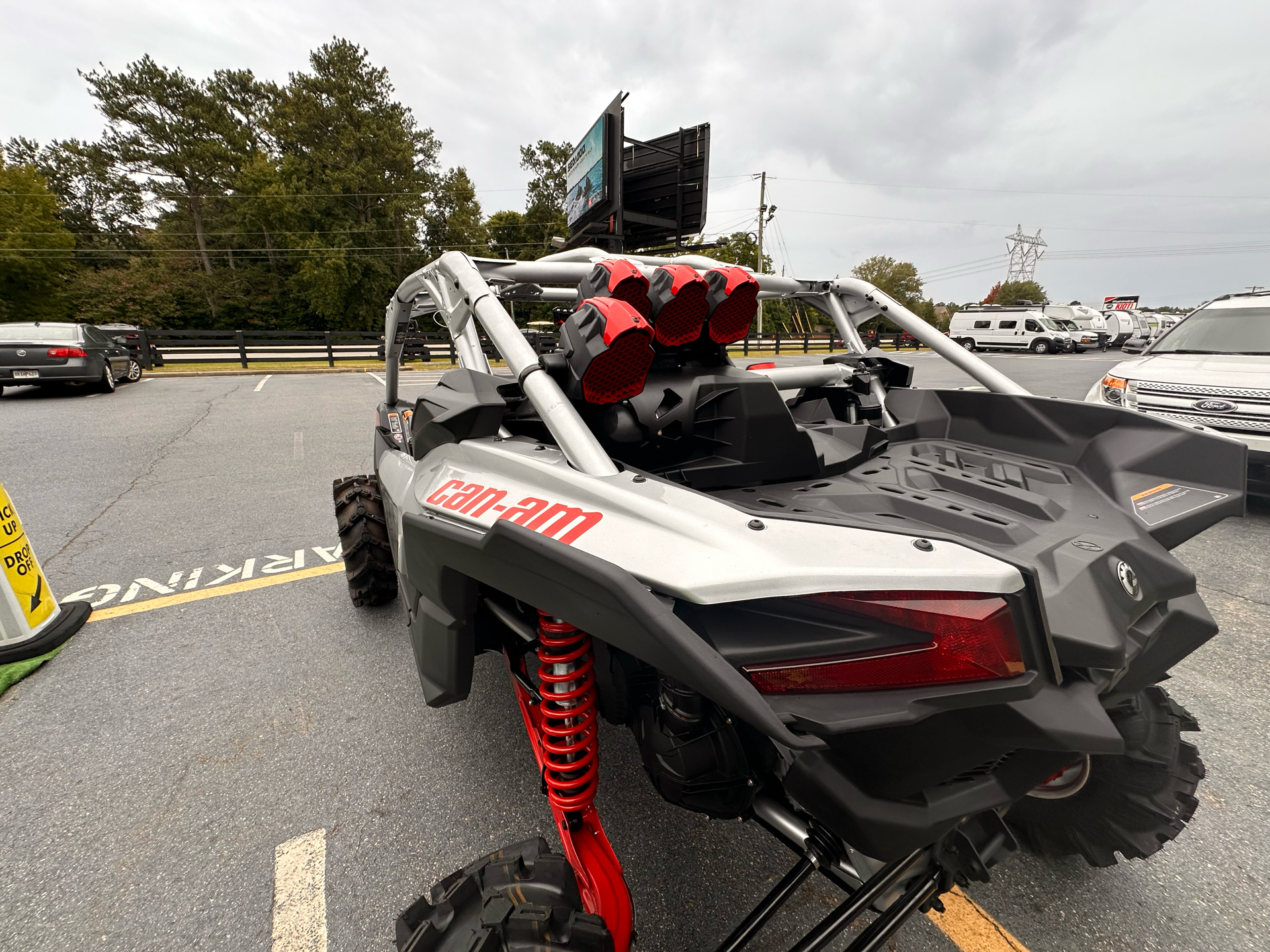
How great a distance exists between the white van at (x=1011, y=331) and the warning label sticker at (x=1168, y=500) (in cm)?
3034

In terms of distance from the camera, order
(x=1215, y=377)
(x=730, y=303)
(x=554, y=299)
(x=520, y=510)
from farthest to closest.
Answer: (x=1215, y=377) < (x=554, y=299) < (x=730, y=303) < (x=520, y=510)

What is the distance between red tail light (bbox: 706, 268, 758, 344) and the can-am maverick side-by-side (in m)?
0.01

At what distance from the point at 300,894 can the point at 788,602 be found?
1707mm

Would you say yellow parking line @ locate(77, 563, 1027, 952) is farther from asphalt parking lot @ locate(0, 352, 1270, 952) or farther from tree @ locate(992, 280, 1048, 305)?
tree @ locate(992, 280, 1048, 305)

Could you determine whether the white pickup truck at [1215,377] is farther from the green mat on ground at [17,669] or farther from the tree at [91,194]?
the tree at [91,194]

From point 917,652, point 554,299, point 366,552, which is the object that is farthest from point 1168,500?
point 366,552

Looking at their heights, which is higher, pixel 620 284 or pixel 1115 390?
pixel 620 284

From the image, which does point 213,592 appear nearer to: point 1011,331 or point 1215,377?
Result: point 1215,377

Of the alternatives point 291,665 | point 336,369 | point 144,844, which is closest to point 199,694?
point 291,665

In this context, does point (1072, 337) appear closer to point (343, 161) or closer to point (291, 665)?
point (291, 665)

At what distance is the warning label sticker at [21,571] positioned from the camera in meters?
2.78

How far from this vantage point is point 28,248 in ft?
94.1

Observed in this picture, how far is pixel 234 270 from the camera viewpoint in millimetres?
38094

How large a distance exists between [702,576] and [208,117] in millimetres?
52352
